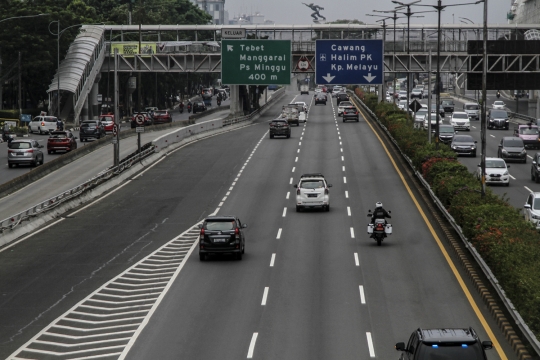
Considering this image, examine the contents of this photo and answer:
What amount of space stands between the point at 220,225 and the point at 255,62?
46892mm

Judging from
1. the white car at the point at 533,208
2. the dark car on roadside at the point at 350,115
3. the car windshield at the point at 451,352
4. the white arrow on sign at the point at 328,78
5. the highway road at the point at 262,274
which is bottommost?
the highway road at the point at 262,274

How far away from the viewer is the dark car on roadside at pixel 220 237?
1259 inches

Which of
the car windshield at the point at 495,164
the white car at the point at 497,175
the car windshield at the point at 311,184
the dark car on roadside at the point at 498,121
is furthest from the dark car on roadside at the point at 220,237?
the dark car on roadside at the point at 498,121

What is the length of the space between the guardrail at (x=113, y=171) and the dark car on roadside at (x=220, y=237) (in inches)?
369

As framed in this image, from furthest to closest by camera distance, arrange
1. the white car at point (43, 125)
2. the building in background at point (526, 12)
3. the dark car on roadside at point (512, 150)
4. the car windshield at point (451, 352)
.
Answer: the building in background at point (526, 12), the white car at point (43, 125), the dark car on roadside at point (512, 150), the car windshield at point (451, 352)

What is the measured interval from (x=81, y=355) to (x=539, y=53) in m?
53.8

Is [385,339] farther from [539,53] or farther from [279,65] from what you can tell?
[279,65]

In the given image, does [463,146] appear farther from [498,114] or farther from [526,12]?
[526,12]

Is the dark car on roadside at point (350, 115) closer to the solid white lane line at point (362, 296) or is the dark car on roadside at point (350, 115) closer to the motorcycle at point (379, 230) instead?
the motorcycle at point (379, 230)

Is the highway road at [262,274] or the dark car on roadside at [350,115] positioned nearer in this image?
the highway road at [262,274]

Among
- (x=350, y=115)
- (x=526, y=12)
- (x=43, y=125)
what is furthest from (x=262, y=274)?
(x=526, y=12)

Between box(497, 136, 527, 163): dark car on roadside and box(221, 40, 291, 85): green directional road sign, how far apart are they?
2120 cm

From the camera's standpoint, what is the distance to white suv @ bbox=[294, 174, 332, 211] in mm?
43000

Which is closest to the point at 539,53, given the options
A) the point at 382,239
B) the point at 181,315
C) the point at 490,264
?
the point at 382,239
